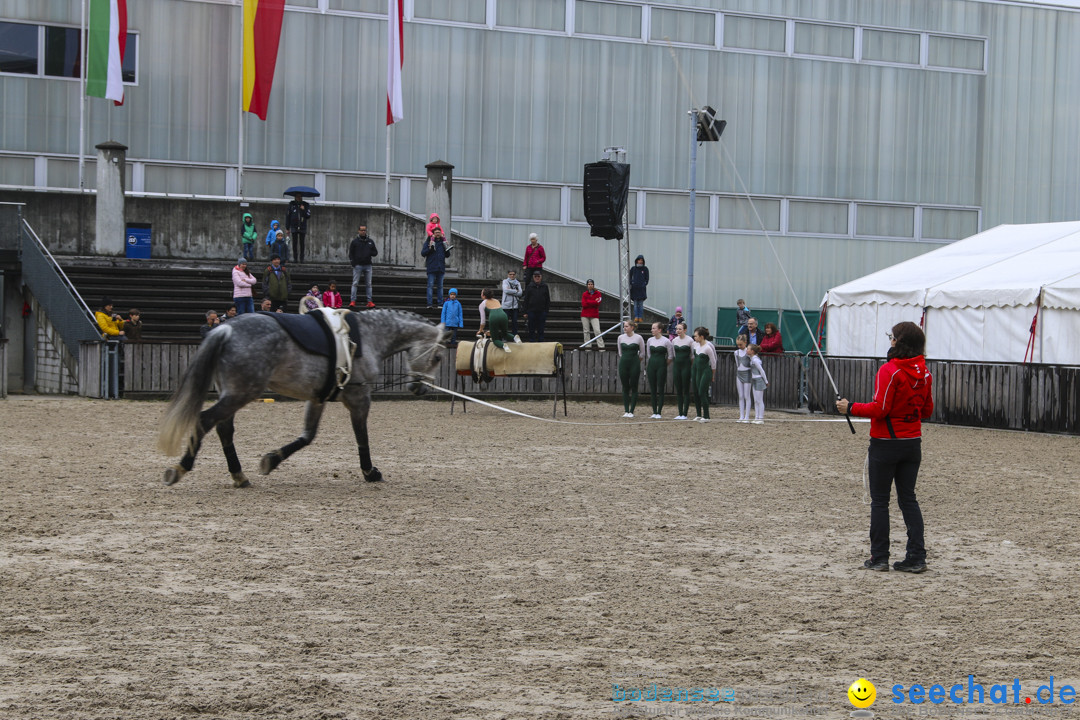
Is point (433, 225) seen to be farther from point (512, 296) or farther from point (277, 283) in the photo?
point (277, 283)

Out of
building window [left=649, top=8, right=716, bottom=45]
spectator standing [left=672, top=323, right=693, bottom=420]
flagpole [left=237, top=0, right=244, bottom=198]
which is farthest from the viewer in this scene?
building window [left=649, top=8, right=716, bottom=45]

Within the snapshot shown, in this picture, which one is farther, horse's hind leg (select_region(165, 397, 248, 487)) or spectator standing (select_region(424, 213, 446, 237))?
spectator standing (select_region(424, 213, 446, 237))

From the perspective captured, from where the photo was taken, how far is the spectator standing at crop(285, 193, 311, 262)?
29.6 meters

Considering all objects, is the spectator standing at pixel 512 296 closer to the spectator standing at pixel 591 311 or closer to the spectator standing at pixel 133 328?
the spectator standing at pixel 591 311

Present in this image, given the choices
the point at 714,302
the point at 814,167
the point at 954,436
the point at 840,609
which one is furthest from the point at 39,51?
the point at 840,609

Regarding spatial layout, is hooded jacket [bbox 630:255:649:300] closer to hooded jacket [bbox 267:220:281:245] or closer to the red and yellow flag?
hooded jacket [bbox 267:220:281:245]

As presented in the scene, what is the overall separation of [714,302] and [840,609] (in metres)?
30.6

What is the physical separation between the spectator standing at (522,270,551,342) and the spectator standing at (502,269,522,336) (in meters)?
0.61

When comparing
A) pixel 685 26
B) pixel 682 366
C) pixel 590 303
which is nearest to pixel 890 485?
pixel 682 366

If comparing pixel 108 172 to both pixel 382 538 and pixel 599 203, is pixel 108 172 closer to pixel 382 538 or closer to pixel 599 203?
pixel 599 203

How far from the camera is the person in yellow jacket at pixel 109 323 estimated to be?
2402cm

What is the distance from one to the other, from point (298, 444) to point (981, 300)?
15919mm

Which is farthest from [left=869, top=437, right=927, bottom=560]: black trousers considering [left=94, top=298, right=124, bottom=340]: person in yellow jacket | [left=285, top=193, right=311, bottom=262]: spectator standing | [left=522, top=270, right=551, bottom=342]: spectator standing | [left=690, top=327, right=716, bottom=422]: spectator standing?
[left=285, top=193, right=311, bottom=262]: spectator standing

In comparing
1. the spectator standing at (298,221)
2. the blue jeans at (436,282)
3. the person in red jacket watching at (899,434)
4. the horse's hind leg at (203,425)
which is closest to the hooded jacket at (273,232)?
the spectator standing at (298,221)
